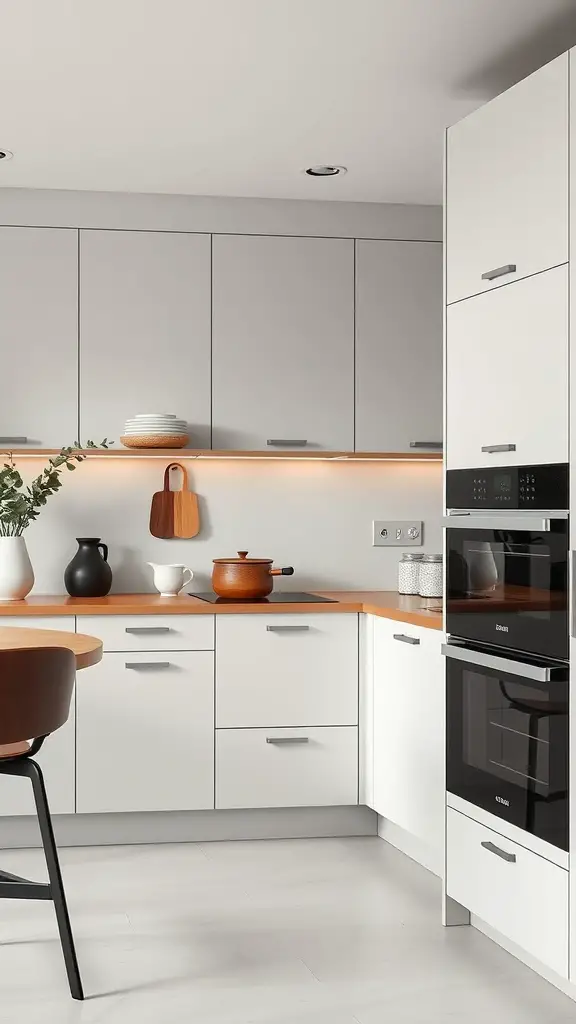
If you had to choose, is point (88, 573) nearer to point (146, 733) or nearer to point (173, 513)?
point (173, 513)

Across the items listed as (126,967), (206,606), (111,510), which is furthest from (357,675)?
(126,967)

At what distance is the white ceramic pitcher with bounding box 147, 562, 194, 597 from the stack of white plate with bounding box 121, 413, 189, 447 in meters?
0.49

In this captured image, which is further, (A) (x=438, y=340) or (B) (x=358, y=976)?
(A) (x=438, y=340)

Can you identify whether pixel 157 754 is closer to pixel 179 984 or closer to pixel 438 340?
pixel 179 984

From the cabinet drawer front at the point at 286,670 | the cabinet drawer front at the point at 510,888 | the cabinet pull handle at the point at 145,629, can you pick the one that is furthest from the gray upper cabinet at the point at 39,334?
the cabinet drawer front at the point at 510,888

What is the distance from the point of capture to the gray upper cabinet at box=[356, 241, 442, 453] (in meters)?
4.57

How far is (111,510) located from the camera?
4570 millimetres

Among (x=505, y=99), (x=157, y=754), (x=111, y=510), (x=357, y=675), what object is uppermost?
(x=505, y=99)

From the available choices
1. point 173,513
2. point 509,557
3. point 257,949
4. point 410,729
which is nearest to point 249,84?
point 509,557

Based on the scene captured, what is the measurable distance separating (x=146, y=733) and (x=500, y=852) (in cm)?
155

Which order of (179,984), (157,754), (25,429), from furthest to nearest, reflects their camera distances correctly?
(25,429) < (157,754) < (179,984)

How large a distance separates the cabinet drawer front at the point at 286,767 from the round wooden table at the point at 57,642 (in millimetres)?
1151

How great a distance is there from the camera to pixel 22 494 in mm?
4344

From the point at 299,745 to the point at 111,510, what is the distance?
1.25m
